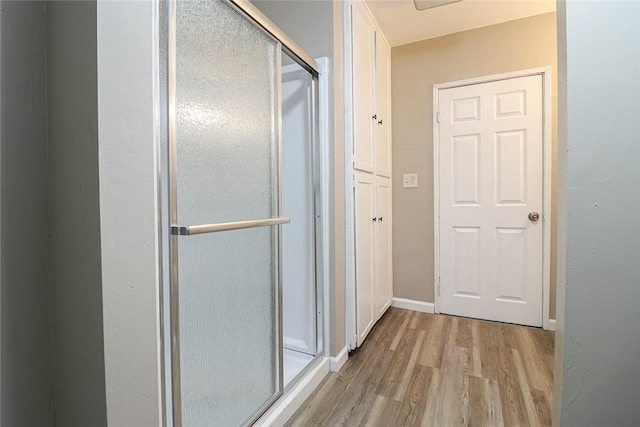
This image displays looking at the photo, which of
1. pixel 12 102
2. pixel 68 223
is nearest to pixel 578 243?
pixel 68 223

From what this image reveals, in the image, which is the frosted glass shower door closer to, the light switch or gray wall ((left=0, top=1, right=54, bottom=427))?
gray wall ((left=0, top=1, right=54, bottom=427))

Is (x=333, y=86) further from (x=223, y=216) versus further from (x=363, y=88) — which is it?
(x=223, y=216)

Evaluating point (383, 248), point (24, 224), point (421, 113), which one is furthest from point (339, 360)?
point (421, 113)

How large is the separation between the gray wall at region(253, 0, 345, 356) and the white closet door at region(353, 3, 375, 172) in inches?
6.2

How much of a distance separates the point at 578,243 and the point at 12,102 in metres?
1.47

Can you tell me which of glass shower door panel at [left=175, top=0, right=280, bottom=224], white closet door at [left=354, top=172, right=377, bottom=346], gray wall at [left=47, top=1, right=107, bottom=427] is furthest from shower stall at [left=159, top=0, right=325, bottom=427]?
white closet door at [left=354, top=172, right=377, bottom=346]

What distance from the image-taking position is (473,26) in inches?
96.6

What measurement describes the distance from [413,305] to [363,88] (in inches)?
74.3

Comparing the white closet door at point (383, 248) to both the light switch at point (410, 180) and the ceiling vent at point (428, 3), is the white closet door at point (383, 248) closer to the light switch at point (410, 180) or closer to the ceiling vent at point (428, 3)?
the light switch at point (410, 180)

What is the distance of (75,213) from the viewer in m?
0.72

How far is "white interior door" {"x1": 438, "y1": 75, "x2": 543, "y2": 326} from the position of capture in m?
2.33

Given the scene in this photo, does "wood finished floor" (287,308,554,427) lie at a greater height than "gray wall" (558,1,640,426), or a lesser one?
lesser

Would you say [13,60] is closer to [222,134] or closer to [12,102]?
[12,102]

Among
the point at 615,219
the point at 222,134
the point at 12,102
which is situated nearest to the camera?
the point at 12,102
